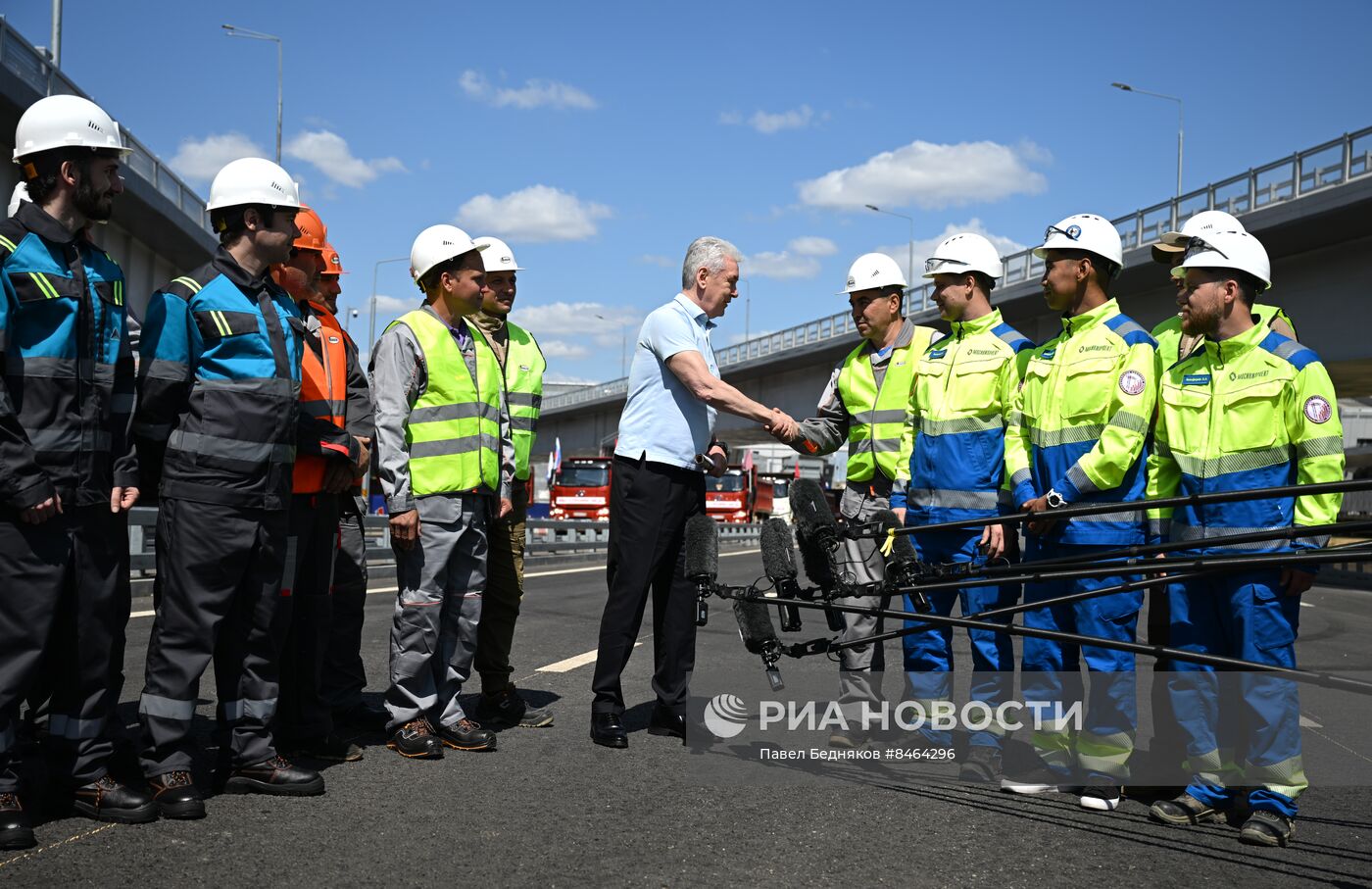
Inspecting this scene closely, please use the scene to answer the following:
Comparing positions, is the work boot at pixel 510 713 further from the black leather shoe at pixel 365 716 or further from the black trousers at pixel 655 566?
the black leather shoe at pixel 365 716

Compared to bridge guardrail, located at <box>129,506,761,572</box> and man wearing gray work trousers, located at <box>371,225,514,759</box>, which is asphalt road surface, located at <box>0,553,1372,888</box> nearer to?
man wearing gray work trousers, located at <box>371,225,514,759</box>

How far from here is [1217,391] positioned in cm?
471

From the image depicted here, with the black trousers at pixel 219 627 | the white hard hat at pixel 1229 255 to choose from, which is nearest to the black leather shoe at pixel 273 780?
the black trousers at pixel 219 627

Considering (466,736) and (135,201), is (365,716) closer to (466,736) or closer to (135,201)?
(466,736)

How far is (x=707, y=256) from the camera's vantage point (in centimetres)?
614

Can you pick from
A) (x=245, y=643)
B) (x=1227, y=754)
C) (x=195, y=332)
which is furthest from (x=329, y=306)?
(x=1227, y=754)

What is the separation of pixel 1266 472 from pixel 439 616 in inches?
136

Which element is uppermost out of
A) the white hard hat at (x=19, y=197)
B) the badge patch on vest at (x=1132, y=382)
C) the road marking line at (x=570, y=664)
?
the white hard hat at (x=19, y=197)

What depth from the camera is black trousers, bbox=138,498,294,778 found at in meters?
4.30

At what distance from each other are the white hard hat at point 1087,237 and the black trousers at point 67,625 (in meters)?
3.87

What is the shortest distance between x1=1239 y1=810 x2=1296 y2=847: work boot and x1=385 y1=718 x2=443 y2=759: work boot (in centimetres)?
313

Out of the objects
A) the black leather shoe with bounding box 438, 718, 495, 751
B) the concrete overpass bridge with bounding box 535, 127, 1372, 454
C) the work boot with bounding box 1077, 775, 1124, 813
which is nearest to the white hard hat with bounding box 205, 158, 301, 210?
the black leather shoe with bounding box 438, 718, 495, 751

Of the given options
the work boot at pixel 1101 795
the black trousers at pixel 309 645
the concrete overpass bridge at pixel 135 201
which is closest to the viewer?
the work boot at pixel 1101 795

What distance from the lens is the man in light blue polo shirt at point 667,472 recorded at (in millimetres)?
5867
